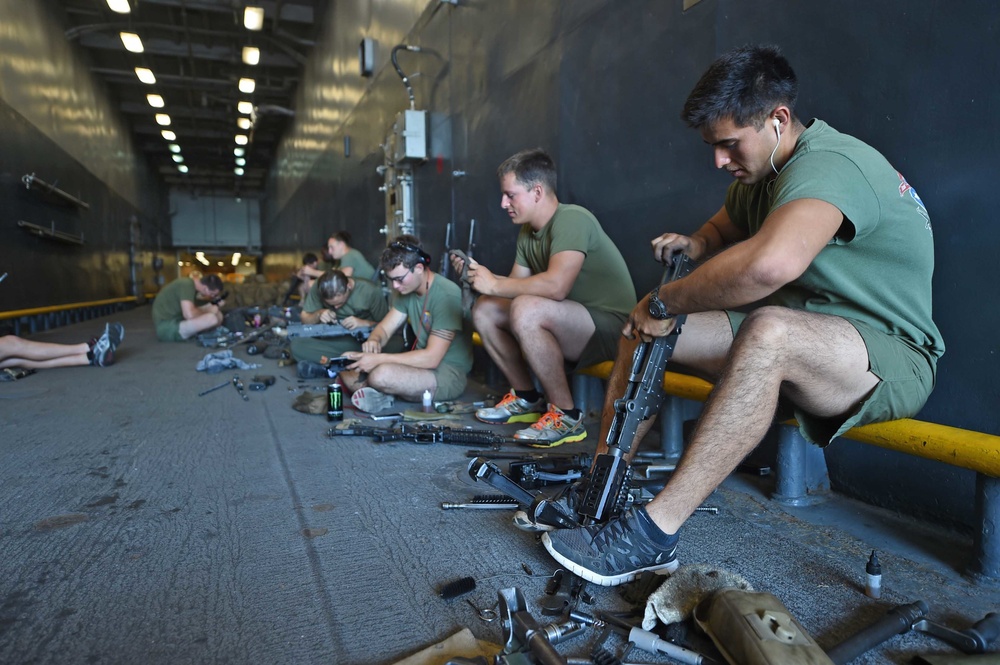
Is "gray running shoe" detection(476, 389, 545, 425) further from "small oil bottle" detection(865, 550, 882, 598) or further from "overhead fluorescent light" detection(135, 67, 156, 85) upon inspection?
"overhead fluorescent light" detection(135, 67, 156, 85)

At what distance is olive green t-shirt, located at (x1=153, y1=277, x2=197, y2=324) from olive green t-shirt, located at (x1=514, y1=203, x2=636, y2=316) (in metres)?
5.30

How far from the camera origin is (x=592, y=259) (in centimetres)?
303

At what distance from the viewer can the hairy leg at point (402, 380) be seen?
353 centimetres

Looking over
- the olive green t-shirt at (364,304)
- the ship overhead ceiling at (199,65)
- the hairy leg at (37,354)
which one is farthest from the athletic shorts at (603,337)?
the ship overhead ceiling at (199,65)

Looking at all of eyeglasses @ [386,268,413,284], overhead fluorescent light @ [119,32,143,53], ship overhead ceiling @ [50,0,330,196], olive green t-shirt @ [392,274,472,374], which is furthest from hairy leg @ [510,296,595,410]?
overhead fluorescent light @ [119,32,143,53]

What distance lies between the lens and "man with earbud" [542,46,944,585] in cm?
144

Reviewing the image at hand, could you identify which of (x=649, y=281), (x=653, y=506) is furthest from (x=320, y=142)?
(x=653, y=506)

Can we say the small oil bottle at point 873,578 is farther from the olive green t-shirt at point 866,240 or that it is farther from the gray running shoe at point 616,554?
the olive green t-shirt at point 866,240

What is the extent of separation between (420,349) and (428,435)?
1016mm

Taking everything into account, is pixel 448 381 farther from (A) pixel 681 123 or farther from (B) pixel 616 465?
(B) pixel 616 465

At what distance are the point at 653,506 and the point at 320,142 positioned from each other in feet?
39.5

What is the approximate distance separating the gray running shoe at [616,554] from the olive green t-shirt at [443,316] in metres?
2.25

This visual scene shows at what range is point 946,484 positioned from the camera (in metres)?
1.75

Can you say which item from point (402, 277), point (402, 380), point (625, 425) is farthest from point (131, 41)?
point (625, 425)
